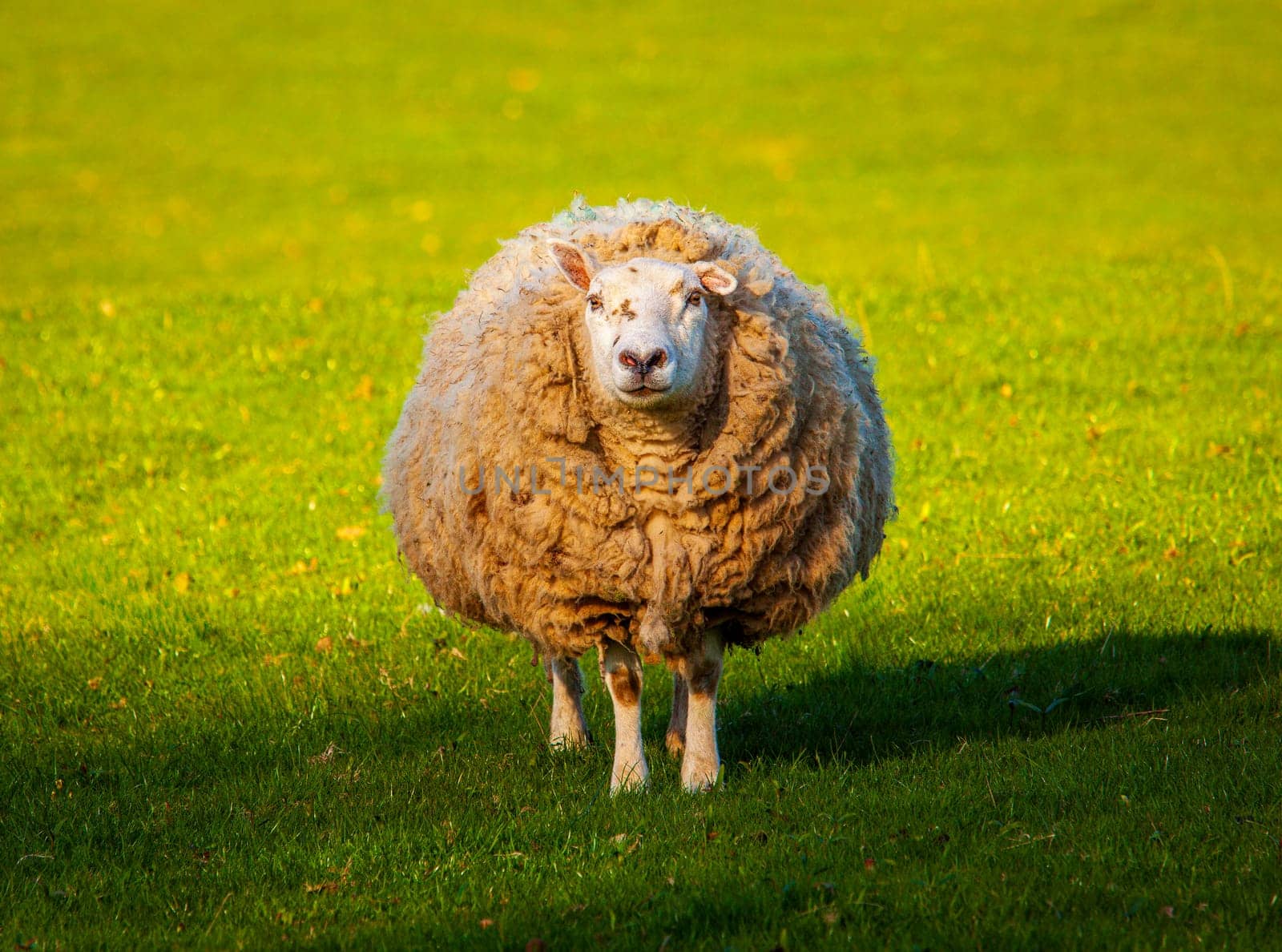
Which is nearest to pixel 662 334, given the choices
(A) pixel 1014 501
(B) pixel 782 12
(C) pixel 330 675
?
(C) pixel 330 675

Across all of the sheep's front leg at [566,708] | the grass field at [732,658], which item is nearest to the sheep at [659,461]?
the sheep's front leg at [566,708]

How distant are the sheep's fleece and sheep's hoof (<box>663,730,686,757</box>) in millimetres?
667

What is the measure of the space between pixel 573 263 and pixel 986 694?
2796 mm

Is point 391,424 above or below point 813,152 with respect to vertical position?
below

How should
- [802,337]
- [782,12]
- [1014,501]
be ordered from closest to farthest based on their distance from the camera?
[802,337], [1014,501], [782,12]

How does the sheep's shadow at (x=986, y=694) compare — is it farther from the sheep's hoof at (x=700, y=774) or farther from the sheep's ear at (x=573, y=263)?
the sheep's ear at (x=573, y=263)

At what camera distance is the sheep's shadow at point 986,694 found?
6.06m

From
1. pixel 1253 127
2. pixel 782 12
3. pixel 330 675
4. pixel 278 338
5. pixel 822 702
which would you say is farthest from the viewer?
pixel 782 12

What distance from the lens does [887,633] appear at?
733 centimetres

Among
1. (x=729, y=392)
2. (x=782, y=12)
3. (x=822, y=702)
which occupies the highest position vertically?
(x=782, y=12)

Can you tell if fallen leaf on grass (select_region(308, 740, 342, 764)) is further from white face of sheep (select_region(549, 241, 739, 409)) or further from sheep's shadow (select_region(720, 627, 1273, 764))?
white face of sheep (select_region(549, 241, 739, 409))

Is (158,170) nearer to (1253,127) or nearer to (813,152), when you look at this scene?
(813,152)

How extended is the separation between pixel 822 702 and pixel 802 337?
185 centimetres

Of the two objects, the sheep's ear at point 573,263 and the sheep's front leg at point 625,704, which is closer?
the sheep's ear at point 573,263
